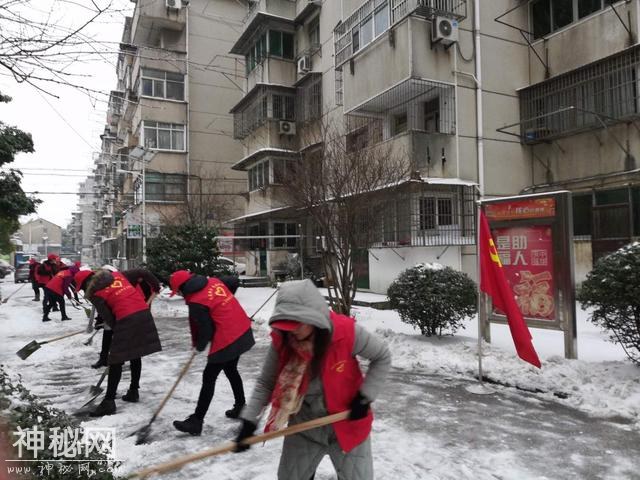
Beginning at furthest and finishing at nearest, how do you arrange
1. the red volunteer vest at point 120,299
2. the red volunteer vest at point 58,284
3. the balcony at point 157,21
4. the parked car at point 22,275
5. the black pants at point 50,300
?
the parked car at point 22,275, the balcony at point 157,21, the black pants at point 50,300, the red volunteer vest at point 58,284, the red volunteer vest at point 120,299

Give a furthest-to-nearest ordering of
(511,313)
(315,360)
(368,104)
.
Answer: (368,104) < (511,313) < (315,360)

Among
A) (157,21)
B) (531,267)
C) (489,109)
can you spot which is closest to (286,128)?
(489,109)

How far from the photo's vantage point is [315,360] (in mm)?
2305

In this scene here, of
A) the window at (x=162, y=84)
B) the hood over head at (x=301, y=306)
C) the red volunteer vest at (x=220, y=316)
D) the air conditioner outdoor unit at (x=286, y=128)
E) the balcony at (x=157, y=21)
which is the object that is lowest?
the red volunteer vest at (x=220, y=316)

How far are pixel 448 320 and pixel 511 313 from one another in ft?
7.11

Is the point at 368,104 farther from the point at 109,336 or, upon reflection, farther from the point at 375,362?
the point at 375,362

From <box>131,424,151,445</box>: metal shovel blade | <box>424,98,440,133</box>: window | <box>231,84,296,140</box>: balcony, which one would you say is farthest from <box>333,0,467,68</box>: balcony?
<box>131,424,151,445</box>: metal shovel blade

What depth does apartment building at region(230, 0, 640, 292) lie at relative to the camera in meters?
11.6

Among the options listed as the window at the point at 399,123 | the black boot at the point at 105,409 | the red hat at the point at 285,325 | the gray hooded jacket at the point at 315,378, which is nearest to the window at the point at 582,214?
the window at the point at 399,123

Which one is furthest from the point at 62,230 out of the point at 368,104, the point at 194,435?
the point at 194,435

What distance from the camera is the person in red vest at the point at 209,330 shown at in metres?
4.20

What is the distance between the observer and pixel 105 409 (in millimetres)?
4785

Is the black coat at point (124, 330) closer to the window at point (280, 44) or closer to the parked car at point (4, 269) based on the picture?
the window at point (280, 44)

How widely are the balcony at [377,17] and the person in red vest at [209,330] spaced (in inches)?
428
